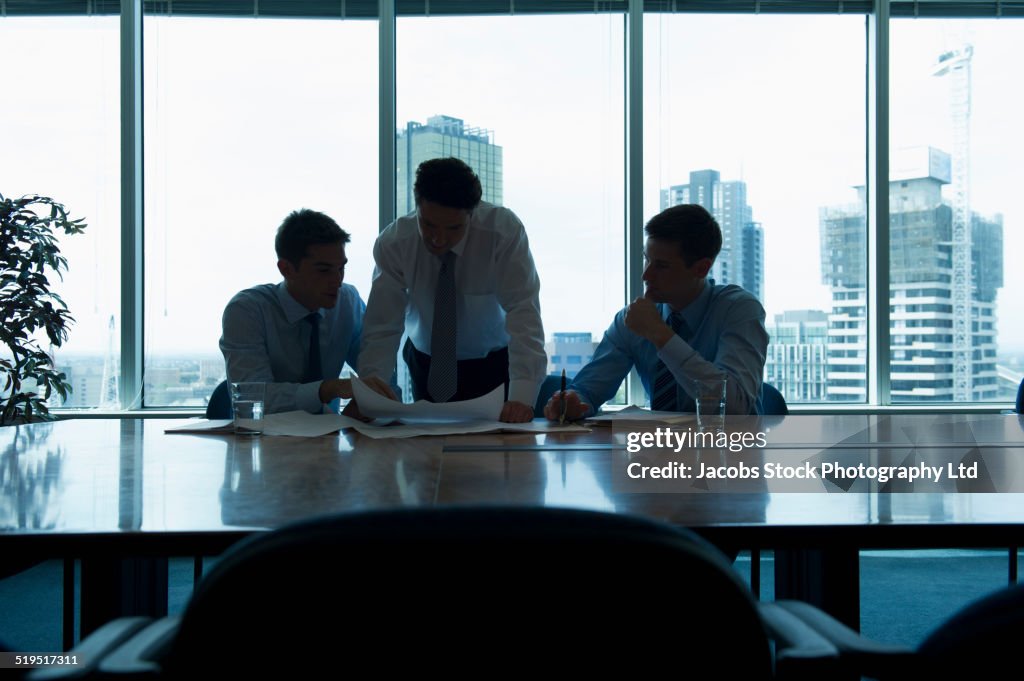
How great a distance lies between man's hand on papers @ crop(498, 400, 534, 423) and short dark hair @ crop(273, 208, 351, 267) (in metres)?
0.92

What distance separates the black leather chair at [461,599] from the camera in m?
0.46

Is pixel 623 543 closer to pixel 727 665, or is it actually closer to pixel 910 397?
pixel 727 665

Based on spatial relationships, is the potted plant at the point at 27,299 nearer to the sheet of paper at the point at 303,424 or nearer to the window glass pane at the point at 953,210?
the sheet of paper at the point at 303,424

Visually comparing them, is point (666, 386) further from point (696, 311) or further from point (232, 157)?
point (232, 157)

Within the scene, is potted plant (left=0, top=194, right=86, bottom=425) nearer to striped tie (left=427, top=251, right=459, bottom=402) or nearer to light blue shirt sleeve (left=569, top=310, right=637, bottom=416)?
striped tie (left=427, top=251, right=459, bottom=402)

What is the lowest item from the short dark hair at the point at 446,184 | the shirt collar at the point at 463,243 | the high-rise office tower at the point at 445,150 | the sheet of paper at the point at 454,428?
the sheet of paper at the point at 454,428

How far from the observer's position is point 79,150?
4078 millimetres

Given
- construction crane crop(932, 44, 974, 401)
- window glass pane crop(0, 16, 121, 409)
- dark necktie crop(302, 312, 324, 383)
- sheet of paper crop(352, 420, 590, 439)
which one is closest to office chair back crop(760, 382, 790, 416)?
sheet of paper crop(352, 420, 590, 439)

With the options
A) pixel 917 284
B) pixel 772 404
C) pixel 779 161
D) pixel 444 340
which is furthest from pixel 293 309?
pixel 917 284

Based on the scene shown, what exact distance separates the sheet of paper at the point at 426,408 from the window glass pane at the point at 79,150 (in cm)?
265

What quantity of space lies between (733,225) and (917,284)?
41.6 inches

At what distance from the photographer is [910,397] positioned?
4223 millimetres

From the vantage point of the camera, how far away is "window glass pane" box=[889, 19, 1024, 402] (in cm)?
418

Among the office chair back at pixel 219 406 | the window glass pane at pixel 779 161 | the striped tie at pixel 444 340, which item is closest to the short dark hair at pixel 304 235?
the striped tie at pixel 444 340
